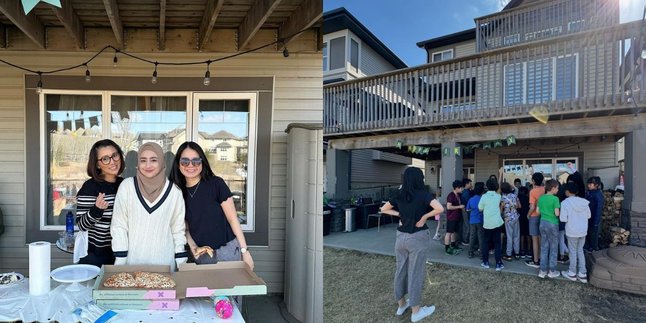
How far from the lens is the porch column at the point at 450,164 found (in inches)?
46.3

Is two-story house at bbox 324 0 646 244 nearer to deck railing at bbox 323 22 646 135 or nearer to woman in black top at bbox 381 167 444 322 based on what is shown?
deck railing at bbox 323 22 646 135

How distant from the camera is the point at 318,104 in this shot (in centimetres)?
304

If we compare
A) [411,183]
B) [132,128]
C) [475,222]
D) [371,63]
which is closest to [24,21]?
[132,128]

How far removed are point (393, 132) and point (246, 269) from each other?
2.50 ft

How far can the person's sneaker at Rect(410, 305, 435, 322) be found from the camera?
1.25 metres

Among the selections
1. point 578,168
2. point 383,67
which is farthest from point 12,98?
point 578,168

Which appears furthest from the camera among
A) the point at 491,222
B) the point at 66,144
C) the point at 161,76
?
the point at 66,144

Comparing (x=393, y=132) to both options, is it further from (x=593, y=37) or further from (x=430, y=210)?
(x=593, y=37)

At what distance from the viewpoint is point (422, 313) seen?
126 cm

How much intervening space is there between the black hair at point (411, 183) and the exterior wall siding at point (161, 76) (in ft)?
5.15

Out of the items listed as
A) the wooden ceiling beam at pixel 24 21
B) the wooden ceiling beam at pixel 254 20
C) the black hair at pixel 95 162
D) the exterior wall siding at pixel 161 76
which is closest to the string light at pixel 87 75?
the exterior wall siding at pixel 161 76

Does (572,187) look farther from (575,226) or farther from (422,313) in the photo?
(422,313)

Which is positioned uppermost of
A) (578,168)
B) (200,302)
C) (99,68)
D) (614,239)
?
(99,68)

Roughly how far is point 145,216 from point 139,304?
383mm
